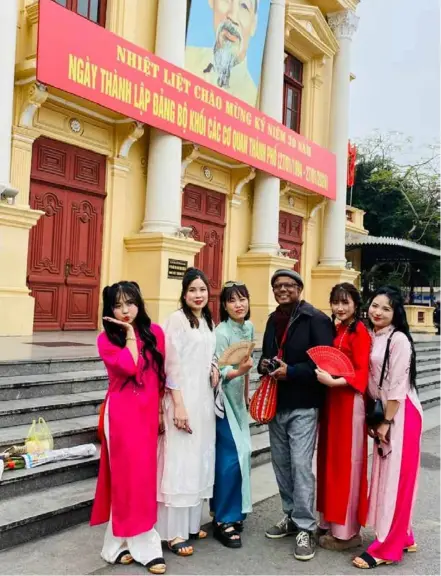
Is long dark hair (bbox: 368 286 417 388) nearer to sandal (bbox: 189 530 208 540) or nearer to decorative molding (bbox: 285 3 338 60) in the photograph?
sandal (bbox: 189 530 208 540)

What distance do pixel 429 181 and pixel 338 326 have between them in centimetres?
2409

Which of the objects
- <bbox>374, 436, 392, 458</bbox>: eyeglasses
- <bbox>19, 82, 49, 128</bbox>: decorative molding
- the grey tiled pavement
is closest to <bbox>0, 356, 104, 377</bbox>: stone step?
the grey tiled pavement

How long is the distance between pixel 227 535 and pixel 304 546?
0.44 metres

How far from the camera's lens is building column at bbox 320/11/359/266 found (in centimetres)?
1375

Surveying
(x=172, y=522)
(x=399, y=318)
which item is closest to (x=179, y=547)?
(x=172, y=522)

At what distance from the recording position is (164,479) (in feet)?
10.2

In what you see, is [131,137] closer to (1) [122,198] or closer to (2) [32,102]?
(1) [122,198]

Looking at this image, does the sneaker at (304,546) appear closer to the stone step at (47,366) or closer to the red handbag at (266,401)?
the red handbag at (266,401)

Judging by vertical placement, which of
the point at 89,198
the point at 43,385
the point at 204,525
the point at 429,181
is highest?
the point at 429,181

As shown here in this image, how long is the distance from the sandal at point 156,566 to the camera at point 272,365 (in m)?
1.15

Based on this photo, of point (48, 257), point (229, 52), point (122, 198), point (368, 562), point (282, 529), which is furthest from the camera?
point (229, 52)

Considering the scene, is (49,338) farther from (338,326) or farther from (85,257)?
(338,326)

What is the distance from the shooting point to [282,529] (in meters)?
3.45

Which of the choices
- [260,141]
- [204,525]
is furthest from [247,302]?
[260,141]
